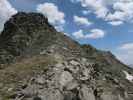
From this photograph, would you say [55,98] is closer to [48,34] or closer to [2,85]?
[2,85]

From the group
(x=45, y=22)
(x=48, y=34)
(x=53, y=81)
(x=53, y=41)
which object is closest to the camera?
(x=53, y=81)

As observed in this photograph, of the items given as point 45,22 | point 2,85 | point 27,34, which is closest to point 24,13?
point 45,22

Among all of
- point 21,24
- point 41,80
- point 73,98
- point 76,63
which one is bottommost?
point 73,98

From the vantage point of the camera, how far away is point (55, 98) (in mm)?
40906

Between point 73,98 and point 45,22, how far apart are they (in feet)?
509

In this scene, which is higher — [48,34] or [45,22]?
[45,22]

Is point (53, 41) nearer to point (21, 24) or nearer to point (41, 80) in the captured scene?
point (21, 24)

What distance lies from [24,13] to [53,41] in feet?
146

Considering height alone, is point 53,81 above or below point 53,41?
below

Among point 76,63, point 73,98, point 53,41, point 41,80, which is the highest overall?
point 53,41

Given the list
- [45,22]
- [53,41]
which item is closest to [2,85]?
[53,41]

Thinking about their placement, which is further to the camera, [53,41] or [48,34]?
[48,34]

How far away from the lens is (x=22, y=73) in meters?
68.2

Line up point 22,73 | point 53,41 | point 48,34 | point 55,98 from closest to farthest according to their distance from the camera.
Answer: point 55,98 < point 22,73 < point 53,41 < point 48,34
